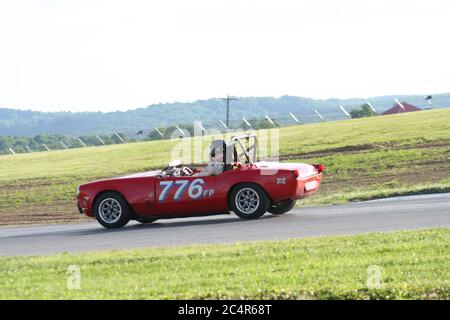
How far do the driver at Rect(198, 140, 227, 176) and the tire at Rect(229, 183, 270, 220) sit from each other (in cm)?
49

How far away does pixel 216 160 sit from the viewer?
16.7 metres

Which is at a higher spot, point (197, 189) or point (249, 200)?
point (197, 189)

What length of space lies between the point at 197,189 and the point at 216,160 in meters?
0.64

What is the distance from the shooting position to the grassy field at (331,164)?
2611 cm

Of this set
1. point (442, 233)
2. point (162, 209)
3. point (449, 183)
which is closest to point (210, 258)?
point (442, 233)

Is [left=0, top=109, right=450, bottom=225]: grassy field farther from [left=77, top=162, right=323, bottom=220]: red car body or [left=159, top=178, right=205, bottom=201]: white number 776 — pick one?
[left=159, top=178, right=205, bottom=201]: white number 776

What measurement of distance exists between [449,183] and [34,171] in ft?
96.9

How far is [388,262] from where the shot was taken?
10055 mm

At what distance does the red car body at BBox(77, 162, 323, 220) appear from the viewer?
1620cm

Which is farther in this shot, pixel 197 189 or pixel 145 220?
pixel 145 220

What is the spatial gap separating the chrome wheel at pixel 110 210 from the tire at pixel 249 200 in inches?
88.9
